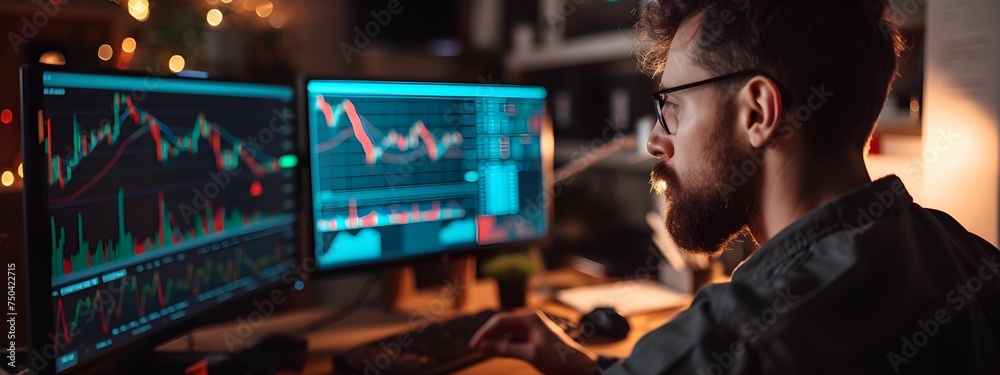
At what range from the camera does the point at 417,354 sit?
105cm

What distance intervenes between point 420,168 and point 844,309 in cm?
88

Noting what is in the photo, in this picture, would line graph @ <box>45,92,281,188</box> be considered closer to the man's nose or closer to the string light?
the man's nose

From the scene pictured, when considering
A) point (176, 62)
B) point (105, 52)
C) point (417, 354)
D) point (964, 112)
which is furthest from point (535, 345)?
point (176, 62)

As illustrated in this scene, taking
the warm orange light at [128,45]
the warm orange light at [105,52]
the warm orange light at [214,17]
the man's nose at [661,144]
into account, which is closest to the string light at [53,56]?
the warm orange light at [105,52]

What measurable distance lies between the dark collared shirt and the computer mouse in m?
0.52

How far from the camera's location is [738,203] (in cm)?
85

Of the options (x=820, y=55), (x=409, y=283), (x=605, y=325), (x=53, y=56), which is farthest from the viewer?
(x=53, y=56)

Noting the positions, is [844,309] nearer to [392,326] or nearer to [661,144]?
[661,144]

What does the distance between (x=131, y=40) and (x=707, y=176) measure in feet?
6.71

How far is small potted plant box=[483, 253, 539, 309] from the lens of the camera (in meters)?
1.41

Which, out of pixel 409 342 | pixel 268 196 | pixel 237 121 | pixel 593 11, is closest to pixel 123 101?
pixel 237 121

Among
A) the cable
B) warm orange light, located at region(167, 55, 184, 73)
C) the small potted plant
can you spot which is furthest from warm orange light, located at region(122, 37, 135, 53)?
the small potted plant

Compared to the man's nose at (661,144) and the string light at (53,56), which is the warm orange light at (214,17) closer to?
the string light at (53,56)

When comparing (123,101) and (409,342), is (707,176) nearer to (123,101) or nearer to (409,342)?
(409,342)
